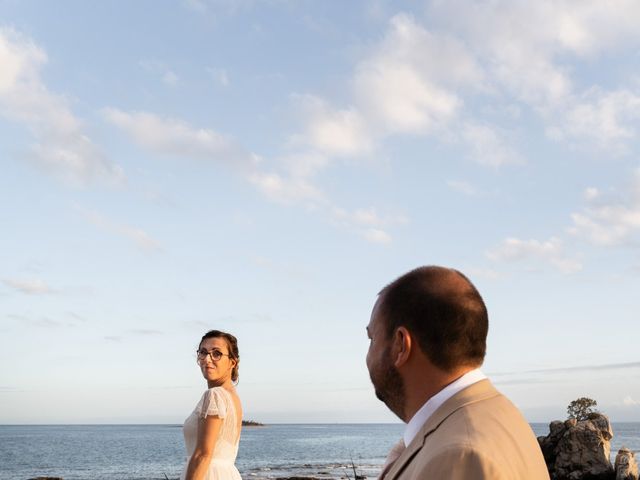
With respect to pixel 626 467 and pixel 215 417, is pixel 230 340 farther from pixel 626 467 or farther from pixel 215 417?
pixel 626 467

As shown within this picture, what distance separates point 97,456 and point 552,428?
63481mm

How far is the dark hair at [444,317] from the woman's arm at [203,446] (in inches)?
138

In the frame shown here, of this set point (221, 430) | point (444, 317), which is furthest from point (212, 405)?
point (444, 317)

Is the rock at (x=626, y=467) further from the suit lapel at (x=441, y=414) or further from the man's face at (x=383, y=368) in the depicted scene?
the suit lapel at (x=441, y=414)

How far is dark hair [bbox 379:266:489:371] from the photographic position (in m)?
2.11

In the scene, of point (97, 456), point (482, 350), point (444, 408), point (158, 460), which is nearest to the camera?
point (444, 408)

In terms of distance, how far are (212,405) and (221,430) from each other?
290 mm

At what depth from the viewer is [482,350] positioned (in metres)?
2.15

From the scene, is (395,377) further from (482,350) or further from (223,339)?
(223,339)

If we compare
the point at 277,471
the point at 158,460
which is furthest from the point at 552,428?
the point at 158,460

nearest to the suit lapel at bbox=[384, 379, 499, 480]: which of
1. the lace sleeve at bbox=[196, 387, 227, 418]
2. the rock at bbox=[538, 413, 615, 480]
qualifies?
the lace sleeve at bbox=[196, 387, 227, 418]

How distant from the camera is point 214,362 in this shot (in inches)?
225

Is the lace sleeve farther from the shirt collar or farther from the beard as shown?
the shirt collar

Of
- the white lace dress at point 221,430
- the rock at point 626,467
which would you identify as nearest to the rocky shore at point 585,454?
the rock at point 626,467
